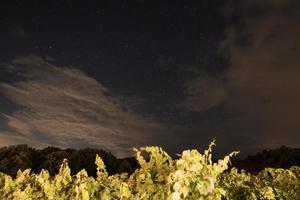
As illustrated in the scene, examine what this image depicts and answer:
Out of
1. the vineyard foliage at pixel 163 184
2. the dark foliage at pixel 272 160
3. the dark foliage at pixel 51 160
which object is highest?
the dark foliage at pixel 272 160

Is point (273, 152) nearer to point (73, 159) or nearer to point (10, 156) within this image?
point (73, 159)

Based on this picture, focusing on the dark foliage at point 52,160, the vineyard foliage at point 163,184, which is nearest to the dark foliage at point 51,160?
the dark foliage at point 52,160

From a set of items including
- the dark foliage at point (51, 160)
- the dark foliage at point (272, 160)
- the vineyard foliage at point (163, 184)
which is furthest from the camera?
the dark foliage at point (272, 160)

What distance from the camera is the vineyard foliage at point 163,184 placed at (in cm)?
578

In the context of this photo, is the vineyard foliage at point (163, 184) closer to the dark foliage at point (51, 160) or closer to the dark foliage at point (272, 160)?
the dark foliage at point (51, 160)

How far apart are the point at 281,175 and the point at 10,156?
1443 cm

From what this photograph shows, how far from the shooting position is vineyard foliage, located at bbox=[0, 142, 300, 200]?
5781 millimetres

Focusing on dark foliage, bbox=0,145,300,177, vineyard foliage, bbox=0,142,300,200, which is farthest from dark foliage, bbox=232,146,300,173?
vineyard foliage, bbox=0,142,300,200

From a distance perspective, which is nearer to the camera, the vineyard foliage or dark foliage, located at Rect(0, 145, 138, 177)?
the vineyard foliage

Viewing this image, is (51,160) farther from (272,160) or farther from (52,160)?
(272,160)

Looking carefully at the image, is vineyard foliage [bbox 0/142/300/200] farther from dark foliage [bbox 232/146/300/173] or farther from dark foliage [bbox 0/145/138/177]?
dark foliage [bbox 232/146/300/173]

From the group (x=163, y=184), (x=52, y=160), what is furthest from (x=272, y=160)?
(x=163, y=184)

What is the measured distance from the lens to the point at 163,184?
A: 732cm

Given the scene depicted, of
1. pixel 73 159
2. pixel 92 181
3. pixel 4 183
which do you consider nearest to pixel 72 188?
pixel 92 181
